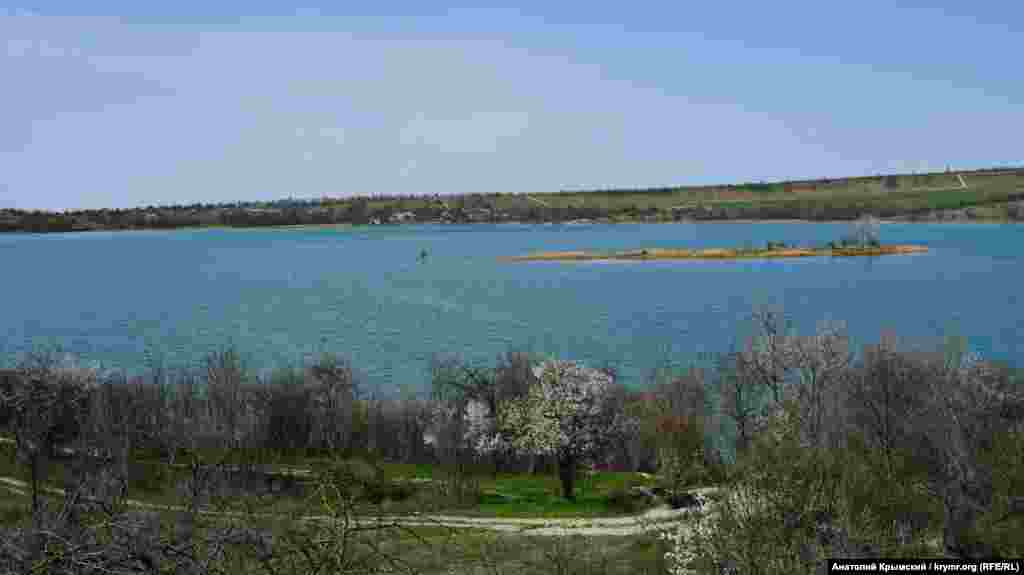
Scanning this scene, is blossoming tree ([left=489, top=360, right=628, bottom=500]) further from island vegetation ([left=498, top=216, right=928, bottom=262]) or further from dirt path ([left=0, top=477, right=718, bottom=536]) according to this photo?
island vegetation ([left=498, top=216, right=928, bottom=262])

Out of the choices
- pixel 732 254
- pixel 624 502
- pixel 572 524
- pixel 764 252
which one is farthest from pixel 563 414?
pixel 764 252

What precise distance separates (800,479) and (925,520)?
3216 millimetres

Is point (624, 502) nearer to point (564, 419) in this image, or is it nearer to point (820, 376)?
point (564, 419)

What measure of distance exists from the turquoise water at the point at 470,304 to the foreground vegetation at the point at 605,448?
7.92 meters

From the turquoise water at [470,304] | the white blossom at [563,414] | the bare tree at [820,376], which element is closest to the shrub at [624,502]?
the white blossom at [563,414]

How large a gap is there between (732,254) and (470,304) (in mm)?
51356

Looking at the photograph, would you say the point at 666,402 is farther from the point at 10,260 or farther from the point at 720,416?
the point at 10,260

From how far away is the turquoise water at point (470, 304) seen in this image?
53.4 meters

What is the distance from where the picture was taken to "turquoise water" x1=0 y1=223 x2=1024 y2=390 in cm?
5338

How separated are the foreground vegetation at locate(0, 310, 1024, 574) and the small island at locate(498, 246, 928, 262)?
6535cm

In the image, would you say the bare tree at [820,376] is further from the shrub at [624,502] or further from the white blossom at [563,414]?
the white blossom at [563,414]

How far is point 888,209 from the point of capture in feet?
580

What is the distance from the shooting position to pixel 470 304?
238 ft

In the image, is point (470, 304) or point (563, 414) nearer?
point (563, 414)
